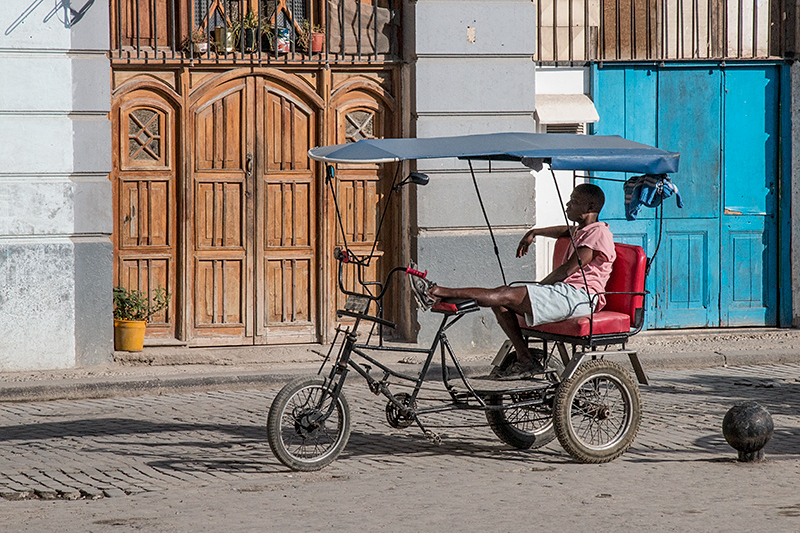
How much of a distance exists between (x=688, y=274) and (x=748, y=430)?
5.88 metres

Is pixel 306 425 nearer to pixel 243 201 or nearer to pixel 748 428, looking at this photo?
pixel 748 428

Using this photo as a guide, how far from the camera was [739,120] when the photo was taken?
12617mm

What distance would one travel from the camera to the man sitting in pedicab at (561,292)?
23.3ft

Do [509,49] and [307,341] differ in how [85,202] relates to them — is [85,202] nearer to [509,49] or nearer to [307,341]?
[307,341]

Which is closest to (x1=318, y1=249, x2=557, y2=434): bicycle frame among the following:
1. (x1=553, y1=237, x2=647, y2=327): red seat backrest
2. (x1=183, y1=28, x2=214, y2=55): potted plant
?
(x1=553, y1=237, x2=647, y2=327): red seat backrest

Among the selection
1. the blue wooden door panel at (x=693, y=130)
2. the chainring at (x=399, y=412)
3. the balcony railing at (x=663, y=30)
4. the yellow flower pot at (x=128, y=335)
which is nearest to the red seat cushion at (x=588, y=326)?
the chainring at (x=399, y=412)

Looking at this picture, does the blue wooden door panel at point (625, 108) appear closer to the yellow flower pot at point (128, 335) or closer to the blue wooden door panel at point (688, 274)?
the blue wooden door panel at point (688, 274)

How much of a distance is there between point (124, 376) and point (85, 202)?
1.77 m

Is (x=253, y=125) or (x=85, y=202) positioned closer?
(x=85, y=202)

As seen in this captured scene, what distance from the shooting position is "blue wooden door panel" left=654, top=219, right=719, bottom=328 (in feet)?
41.0

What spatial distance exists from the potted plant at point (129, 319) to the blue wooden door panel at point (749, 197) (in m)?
6.43

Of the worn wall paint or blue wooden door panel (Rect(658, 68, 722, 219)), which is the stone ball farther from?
the worn wall paint

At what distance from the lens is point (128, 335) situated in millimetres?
10773

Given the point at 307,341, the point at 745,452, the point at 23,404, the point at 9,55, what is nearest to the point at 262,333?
the point at 307,341
